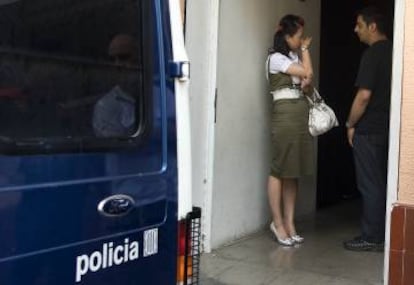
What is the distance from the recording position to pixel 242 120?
5742 mm

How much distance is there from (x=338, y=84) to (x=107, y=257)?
18.2 feet

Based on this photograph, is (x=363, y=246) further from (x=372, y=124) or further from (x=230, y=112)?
(x=230, y=112)

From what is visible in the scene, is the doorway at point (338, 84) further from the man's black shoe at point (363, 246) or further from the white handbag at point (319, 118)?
the man's black shoe at point (363, 246)

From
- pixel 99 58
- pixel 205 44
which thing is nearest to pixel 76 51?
pixel 99 58

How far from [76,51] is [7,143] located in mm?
420

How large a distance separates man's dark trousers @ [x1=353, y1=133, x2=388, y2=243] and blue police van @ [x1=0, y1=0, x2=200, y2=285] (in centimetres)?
308

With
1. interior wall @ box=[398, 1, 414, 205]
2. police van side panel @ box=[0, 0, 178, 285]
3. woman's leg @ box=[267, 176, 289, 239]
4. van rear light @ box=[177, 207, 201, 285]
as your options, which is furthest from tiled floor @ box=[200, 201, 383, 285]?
police van side panel @ box=[0, 0, 178, 285]

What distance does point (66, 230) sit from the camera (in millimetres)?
2143

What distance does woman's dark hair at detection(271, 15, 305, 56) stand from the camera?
5621 millimetres

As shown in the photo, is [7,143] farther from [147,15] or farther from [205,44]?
[205,44]

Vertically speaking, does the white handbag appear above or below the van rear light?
above

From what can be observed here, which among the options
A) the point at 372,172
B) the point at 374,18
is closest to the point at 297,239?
the point at 372,172

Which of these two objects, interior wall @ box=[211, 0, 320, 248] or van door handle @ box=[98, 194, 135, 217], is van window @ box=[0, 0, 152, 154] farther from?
interior wall @ box=[211, 0, 320, 248]

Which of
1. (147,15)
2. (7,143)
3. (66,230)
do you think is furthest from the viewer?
(147,15)
